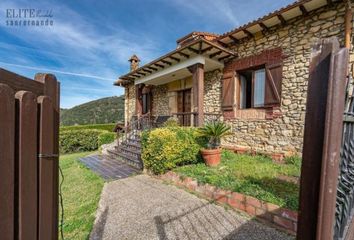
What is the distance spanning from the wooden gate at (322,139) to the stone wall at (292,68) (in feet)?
19.0

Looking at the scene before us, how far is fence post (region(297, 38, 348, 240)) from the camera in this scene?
29.5 inches

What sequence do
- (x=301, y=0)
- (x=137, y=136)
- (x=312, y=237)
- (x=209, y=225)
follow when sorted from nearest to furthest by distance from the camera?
1. (x=312, y=237)
2. (x=209, y=225)
3. (x=301, y=0)
4. (x=137, y=136)

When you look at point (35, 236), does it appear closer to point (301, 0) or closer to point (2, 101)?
point (2, 101)

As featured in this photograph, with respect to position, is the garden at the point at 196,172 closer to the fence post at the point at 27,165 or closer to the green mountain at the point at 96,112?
the fence post at the point at 27,165

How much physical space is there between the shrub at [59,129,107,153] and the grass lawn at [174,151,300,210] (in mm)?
9403

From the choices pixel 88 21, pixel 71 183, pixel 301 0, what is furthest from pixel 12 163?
pixel 88 21

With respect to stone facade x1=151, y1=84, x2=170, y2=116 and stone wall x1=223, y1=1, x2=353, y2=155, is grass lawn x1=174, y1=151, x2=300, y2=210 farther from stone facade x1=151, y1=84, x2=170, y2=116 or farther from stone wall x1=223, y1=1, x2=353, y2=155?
stone facade x1=151, y1=84, x2=170, y2=116

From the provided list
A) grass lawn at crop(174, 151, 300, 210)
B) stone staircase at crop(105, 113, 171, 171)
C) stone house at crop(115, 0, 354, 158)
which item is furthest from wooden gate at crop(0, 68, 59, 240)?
stone house at crop(115, 0, 354, 158)

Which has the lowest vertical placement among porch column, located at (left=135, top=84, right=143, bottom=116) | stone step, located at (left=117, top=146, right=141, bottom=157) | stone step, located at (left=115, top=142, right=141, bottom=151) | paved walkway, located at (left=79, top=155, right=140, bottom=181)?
paved walkway, located at (left=79, top=155, right=140, bottom=181)

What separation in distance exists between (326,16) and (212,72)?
411cm

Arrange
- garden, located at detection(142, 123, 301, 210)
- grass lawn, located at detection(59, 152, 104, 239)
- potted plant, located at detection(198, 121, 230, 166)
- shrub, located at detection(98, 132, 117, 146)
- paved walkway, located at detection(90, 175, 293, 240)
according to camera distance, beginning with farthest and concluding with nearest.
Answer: shrub, located at detection(98, 132, 117, 146) → potted plant, located at detection(198, 121, 230, 166) → garden, located at detection(142, 123, 301, 210) → grass lawn, located at detection(59, 152, 104, 239) → paved walkway, located at detection(90, 175, 293, 240)

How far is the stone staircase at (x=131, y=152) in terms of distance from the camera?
705 centimetres

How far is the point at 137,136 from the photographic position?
354 inches

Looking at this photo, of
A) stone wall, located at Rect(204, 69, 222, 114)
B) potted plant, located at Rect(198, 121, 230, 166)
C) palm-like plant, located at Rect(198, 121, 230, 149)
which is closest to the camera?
potted plant, located at Rect(198, 121, 230, 166)
